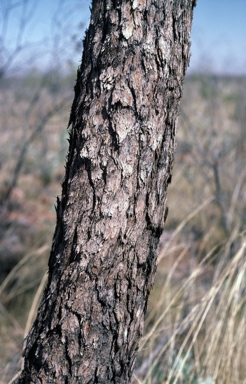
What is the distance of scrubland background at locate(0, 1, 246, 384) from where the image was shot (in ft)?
5.33

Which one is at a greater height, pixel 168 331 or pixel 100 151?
pixel 100 151

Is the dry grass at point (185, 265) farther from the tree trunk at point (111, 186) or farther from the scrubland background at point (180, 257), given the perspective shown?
the tree trunk at point (111, 186)

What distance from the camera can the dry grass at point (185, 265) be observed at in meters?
1.62

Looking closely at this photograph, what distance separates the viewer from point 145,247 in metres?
1.00

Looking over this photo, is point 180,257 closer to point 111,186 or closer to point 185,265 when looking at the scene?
point 111,186

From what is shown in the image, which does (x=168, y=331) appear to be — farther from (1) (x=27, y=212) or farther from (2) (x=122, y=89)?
(1) (x=27, y=212)

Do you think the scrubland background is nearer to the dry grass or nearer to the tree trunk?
the dry grass

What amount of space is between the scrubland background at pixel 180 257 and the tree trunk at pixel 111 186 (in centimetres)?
46

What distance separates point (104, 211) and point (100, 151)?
0.35 ft

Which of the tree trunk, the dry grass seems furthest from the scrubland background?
the tree trunk

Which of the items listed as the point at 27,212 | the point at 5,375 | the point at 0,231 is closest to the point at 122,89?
the point at 5,375

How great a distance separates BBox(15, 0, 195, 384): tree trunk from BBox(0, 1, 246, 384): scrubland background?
46 cm

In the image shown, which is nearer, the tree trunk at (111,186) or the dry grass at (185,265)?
the tree trunk at (111,186)

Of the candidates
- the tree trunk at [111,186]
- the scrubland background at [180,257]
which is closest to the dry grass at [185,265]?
the scrubland background at [180,257]
